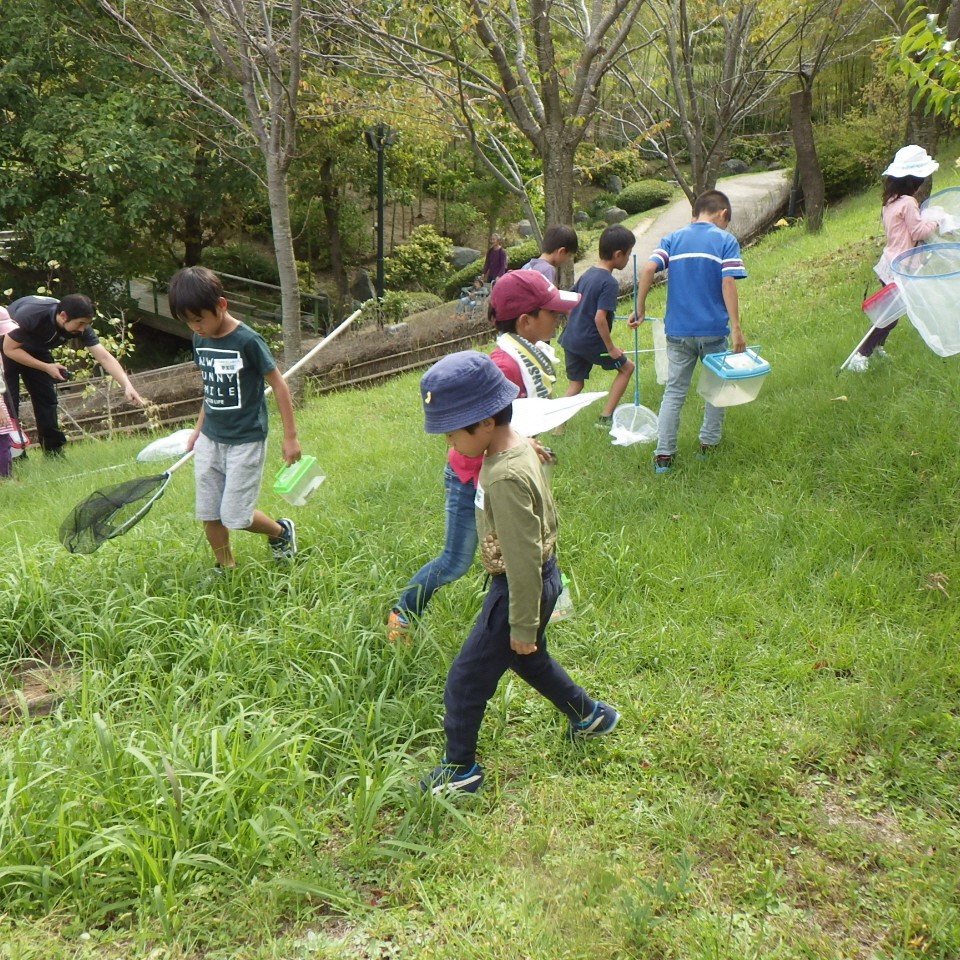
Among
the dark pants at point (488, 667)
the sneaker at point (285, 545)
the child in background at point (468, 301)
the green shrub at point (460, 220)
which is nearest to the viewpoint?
the dark pants at point (488, 667)

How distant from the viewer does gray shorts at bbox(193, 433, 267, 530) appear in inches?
153

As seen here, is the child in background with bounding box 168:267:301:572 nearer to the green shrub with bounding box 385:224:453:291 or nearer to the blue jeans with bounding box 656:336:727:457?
the blue jeans with bounding box 656:336:727:457

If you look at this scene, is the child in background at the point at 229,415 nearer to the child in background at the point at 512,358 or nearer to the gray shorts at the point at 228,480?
the gray shorts at the point at 228,480

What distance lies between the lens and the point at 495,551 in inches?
101

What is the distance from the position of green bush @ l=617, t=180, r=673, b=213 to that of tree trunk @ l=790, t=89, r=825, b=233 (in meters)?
13.4

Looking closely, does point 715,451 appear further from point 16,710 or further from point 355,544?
point 16,710

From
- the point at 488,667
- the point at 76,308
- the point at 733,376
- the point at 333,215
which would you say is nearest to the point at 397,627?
the point at 488,667

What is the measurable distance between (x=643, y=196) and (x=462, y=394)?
26.3 meters

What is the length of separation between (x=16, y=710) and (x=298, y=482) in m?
1.53

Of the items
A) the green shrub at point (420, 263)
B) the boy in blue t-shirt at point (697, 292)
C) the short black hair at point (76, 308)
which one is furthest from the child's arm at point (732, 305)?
the green shrub at point (420, 263)

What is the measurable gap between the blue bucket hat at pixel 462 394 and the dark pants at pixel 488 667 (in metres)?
0.53

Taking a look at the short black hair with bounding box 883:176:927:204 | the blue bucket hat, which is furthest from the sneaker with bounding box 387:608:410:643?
the short black hair with bounding box 883:176:927:204

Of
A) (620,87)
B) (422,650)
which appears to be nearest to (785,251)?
(620,87)

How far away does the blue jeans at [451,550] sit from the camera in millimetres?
3260
